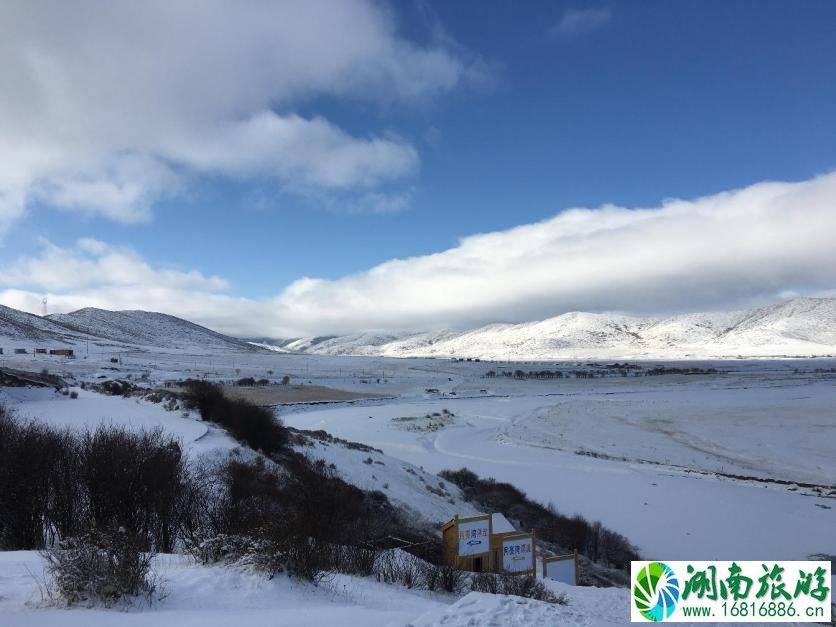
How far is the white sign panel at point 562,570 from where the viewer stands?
13625 mm

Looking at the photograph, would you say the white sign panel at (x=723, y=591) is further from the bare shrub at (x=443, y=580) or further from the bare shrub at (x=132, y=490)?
the bare shrub at (x=132, y=490)

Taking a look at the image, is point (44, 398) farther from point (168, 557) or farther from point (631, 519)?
point (631, 519)

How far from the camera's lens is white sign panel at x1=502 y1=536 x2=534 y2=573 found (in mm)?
11984

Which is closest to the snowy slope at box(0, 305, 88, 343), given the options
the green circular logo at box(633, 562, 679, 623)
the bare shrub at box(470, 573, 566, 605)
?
the bare shrub at box(470, 573, 566, 605)

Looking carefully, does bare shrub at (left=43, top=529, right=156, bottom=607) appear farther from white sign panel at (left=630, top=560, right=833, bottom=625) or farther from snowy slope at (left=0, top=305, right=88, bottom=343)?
snowy slope at (left=0, top=305, right=88, bottom=343)

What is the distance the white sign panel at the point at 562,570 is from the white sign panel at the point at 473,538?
298 cm

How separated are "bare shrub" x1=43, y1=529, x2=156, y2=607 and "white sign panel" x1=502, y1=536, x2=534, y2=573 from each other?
8.06 metres

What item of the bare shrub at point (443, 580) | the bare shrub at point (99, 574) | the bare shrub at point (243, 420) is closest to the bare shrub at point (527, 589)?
the bare shrub at point (443, 580)

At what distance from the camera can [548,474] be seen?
28.4m

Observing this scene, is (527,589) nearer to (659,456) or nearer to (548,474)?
(548,474)

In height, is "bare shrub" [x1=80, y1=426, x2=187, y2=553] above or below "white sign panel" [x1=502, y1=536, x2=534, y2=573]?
above

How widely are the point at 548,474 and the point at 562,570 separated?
1512 centimetres

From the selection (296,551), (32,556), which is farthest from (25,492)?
(296,551)

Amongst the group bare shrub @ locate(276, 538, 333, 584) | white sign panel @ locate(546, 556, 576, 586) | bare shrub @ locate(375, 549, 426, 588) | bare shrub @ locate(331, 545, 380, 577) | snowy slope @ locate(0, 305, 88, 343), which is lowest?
white sign panel @ locate(546, 556, 576, 586)
